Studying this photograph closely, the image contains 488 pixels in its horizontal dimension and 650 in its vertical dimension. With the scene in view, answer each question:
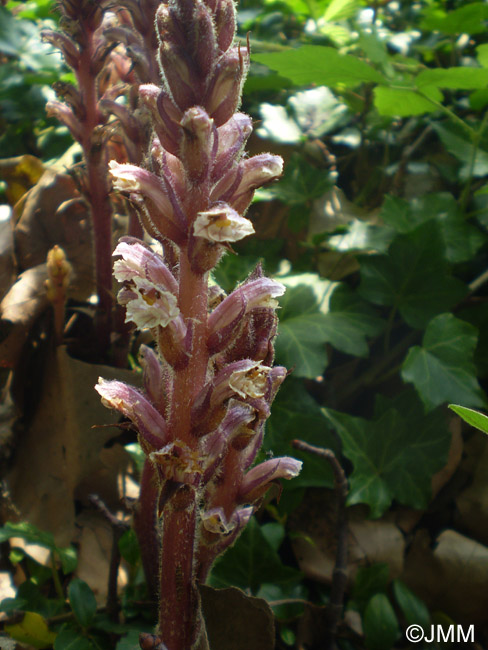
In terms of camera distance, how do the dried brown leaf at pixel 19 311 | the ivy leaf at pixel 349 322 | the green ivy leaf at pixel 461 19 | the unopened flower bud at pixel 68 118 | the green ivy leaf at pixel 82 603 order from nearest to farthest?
the green ivy leaf at pixel 82 603 → the unopened flower bud at pixel 68 118 → the dried brown leaf at pixel 19 311 → the ivy leaf at pixel 349 322 → the green ivy leaf at pixel 461 19

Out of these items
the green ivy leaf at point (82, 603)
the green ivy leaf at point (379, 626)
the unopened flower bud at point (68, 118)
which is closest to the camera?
the green ivy leaf at point (82, 603)

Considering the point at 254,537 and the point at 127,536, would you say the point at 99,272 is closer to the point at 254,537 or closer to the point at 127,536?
the point at 127,536

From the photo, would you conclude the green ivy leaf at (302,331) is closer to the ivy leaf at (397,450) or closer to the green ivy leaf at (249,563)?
the ivy leaf at (397,450)

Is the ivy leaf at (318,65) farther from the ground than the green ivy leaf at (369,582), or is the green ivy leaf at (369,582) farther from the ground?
the ivy leaf at (318,65)

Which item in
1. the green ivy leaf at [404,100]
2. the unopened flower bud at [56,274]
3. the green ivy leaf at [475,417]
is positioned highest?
the green ivy leaf at [404,100]

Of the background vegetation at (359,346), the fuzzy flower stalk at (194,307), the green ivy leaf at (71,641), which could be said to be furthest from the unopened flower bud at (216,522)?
the green ivy leaf at (71,641)

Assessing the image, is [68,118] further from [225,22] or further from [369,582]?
[369,582]

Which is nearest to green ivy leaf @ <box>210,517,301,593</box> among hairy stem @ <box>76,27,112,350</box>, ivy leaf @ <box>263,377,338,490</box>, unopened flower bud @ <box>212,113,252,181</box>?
ivy leaf @ <box>263,377,338,490</box>

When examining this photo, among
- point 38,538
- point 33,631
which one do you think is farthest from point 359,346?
point 33,631
